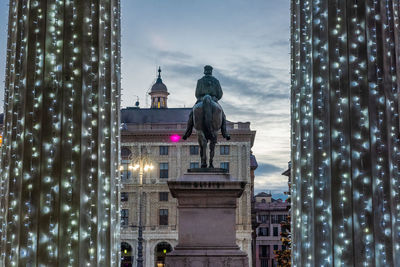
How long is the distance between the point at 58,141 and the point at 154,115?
54.0m

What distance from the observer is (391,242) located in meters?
6.25

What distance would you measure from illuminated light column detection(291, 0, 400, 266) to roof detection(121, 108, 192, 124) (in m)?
52.3

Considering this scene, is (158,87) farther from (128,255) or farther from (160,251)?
(128,255)

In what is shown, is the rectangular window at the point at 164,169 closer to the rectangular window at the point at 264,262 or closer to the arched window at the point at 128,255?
the arched window at the point at 128,255

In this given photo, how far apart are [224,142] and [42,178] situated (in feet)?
157

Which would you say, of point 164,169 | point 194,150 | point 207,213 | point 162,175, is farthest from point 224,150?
point 207,213

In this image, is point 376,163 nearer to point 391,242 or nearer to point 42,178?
point 391,242

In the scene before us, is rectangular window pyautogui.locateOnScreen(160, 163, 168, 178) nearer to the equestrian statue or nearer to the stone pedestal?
the equestrian statue

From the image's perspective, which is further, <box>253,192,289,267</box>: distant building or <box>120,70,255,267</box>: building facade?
<box>253,192,289,267</box>: distant building


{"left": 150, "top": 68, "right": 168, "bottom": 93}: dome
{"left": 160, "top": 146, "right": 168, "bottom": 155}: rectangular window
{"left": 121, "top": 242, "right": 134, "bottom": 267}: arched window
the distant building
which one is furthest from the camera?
the distant building

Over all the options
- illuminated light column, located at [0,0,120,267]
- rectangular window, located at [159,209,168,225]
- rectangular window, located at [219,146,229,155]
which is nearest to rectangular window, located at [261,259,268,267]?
rectangular window, located at [159,209,168,225]

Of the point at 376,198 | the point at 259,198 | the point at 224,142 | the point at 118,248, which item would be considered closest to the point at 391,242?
the point at 376,198

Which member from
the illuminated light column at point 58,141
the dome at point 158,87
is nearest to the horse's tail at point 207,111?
the illuminated light column at point 58,141

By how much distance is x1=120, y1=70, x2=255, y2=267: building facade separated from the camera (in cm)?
5334
